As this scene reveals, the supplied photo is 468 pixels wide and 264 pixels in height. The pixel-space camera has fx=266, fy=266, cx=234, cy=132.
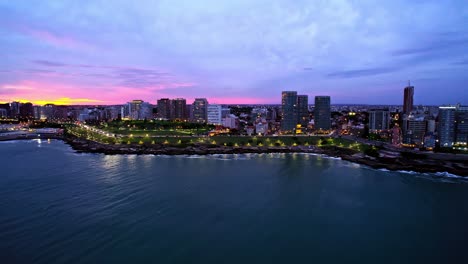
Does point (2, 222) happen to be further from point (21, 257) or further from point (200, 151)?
point (200, 151)

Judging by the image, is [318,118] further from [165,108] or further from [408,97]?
[165,108]

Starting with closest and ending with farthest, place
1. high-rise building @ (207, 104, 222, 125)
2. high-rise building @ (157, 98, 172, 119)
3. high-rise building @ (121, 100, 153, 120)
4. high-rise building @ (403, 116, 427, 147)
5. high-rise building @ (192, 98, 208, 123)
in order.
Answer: high-rise building @ (403, 116, 427, 147) < high-rise building @ (207, 104, 222, 125) < high-rise building @ (192, 98, 208, 123) < high-rise building @ (157, 98, 172, 119) < high-rise building @ (121, 100, 153, 120)

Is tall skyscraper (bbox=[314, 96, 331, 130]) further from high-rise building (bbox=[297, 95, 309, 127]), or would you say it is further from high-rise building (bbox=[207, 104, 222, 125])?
high-rise building (bbox=[207, 104, 222, 125])

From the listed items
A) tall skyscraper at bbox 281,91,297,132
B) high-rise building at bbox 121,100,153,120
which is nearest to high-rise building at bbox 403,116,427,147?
tall skyscraper at bbox 281,91,297,132

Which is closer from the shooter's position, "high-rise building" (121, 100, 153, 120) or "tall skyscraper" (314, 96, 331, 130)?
"tall skyscraper" (314, 96, 331, 130)

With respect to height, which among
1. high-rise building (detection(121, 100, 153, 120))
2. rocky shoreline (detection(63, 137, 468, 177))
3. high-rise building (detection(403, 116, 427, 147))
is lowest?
rocky shoreline (detection(63, 137, 468, 177))

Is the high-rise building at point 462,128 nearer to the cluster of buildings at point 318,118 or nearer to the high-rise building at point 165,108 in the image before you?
the cluster of buildings at point 318,118

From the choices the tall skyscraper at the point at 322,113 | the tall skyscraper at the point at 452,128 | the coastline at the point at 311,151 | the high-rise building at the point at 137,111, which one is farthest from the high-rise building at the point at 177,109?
the tall skyscraper at the point at 452,128
